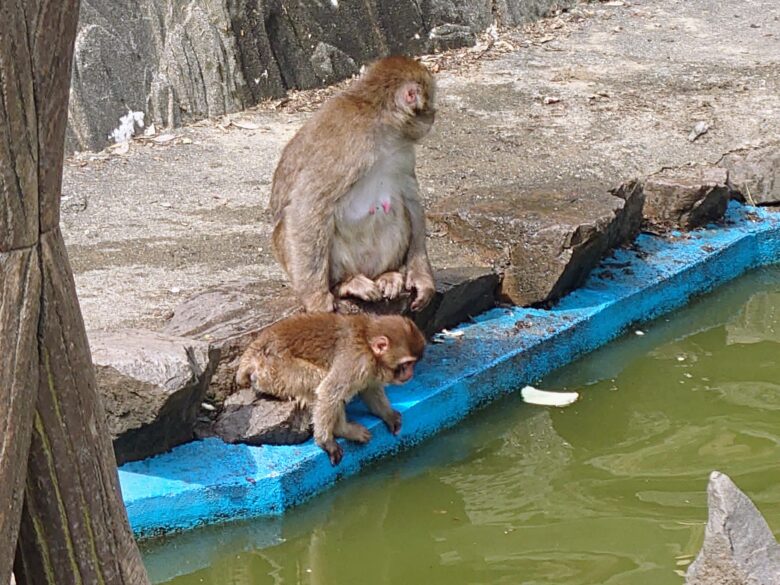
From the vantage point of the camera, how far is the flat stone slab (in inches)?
271

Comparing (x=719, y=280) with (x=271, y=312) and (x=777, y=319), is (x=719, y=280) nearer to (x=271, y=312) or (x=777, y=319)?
(x=777, y=319)

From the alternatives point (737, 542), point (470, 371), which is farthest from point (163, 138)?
point (737, 542)

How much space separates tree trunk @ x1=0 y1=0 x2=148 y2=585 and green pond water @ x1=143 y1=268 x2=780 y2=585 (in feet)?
7.50

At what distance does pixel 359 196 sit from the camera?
6.13 meters

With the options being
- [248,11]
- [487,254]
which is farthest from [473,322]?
[248,11]

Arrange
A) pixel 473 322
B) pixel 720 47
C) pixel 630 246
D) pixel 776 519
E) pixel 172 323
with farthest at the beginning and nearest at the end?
1. pixel 720 47
2. pixel 630 246
3. pixel 473 322
4. pixel 172 323
5. pixel 776 519

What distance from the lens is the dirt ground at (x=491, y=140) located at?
722 centimetres

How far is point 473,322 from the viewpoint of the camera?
684 centimetres

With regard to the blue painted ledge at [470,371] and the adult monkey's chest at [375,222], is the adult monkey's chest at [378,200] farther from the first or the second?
the blue painted ledge at [470,371]

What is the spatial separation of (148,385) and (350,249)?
1550mm

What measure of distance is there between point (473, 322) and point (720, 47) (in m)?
5.74

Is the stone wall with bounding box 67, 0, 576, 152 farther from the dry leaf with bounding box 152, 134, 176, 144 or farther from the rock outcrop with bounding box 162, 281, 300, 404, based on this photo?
the rock outcrop with bounding box 162, 281, 300, 404

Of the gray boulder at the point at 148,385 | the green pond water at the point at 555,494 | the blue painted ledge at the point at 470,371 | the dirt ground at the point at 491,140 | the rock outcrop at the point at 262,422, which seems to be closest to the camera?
the gray boulder at the point at 148,385

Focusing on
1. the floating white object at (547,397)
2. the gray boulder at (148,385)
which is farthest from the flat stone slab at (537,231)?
the gray boulder at (148,385)
